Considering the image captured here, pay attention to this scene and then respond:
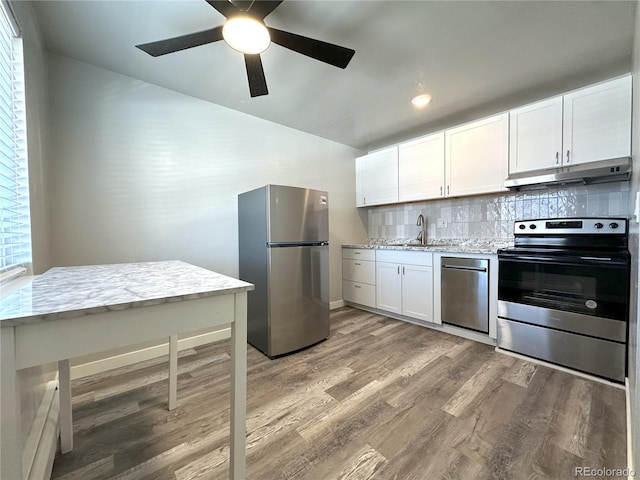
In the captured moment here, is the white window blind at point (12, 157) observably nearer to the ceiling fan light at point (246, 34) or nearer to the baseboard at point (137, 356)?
the ceiling fan light at point (246, 34)

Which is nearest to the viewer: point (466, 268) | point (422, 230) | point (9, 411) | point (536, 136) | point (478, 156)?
point (9, 411)

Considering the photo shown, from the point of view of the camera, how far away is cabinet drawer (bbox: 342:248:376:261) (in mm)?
3256

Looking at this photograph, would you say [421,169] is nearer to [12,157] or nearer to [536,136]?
[536,136]

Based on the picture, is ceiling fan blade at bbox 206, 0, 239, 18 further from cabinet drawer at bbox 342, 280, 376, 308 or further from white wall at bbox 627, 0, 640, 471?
cabinet drawer at bbox 342, 280, 376, 308

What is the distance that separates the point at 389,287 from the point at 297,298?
1300 mm

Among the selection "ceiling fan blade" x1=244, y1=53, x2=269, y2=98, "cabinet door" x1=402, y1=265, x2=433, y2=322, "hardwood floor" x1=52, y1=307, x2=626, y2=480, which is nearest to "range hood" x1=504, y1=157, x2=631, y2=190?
"cabinet door" x1=402, y1=265, x2=433, y2=322

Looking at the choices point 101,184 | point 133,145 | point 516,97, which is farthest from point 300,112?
point 516,97

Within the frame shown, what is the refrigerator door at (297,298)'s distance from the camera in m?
2.17

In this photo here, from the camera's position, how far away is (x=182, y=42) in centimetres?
141

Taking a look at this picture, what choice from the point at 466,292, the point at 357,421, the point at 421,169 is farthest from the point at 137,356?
the point at 421,169

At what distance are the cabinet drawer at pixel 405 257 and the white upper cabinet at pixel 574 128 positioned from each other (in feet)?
3.78

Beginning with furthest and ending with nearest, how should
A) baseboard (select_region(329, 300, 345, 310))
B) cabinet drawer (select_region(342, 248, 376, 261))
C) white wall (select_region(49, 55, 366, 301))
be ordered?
baseboard (select_region(329, 300, 345, 310)) → cabinet drawer (select_region(342, 248, 376, 261)) → white wall (select_region(49, 55, 366, 301))

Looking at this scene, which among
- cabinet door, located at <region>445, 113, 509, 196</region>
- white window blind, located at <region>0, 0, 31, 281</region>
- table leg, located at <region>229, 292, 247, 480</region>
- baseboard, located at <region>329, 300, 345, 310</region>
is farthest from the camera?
baseboard, located at <region>329, 300, 345, 310</region>

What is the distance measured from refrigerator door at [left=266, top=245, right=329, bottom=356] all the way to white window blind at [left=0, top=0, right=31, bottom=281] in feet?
4.59
